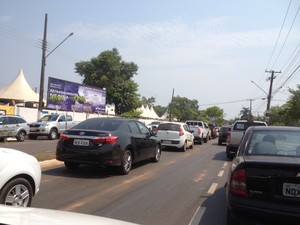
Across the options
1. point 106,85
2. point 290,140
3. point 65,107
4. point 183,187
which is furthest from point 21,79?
point 290,140

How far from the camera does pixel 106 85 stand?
60.9 m

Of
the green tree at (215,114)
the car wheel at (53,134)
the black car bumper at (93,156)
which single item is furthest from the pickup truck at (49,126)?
the green tree at (215,114)

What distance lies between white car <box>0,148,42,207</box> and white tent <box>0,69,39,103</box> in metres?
38.3

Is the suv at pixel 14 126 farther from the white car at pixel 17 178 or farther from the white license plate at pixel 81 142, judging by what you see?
the white car at pixel 17 178

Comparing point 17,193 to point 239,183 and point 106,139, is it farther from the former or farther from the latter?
point 106,139

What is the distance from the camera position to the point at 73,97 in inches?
1630

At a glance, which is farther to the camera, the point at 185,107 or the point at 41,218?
the point at 185,107

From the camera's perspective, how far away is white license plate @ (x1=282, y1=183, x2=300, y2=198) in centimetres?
459

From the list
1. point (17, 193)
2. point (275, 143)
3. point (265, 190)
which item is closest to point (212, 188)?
point (275, 143)

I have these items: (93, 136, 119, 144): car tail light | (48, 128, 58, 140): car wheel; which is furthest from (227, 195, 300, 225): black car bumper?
(48, 128, 58, 140): car wheel

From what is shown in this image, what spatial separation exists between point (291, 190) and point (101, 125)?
21.4 ft

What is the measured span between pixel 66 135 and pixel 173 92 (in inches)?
2458

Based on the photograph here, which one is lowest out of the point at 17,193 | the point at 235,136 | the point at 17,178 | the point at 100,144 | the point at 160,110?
the point at 17,193

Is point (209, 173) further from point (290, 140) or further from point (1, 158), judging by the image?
point (1, 158)
